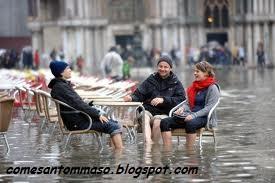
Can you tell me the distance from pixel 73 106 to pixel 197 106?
6.85 feet

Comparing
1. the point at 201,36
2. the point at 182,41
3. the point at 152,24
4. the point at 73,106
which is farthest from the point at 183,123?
the point at 201,36

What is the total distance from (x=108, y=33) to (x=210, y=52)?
810 cm

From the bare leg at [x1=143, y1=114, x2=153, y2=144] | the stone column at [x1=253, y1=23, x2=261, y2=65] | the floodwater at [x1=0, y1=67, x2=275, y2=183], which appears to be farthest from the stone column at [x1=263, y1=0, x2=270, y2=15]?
the bare leg at [x1=143, y1=114, x2=153, y2=144]

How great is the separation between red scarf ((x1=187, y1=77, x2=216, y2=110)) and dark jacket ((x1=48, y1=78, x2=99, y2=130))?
5.35 ft

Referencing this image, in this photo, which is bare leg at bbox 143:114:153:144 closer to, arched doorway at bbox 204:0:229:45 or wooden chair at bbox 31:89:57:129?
wooden chair at bbox 31:89:57:129

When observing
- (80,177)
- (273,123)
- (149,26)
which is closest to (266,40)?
(149,26)

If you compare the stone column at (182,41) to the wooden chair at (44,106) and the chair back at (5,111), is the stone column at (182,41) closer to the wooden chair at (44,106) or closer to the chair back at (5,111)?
the wooden chair at (44,106)

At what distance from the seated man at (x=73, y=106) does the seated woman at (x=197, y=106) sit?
89 centimetres

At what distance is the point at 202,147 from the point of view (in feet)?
64.2

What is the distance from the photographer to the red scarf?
62.3 feet

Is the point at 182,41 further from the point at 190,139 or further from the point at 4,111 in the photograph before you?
the point at 4,111

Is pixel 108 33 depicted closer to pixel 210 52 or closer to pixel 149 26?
pixel 149 26

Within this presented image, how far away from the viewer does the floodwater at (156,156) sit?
51.9 ft

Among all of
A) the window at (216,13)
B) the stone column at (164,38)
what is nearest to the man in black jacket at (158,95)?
the stone column at (164,38)
